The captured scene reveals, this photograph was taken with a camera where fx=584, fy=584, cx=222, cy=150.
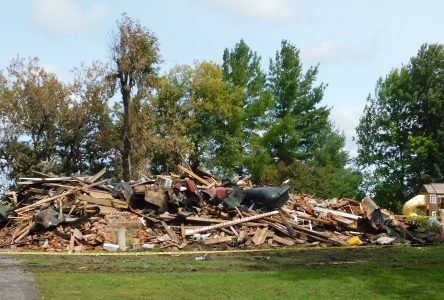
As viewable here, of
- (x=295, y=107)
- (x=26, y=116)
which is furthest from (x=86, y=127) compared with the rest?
(x=295, y=107)

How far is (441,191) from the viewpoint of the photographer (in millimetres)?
44750

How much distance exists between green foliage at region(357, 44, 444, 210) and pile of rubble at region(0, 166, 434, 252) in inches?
1309

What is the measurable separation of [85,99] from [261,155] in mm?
17586

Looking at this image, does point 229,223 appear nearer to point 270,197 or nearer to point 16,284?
point 270,197

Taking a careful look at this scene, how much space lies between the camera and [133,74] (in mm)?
42812

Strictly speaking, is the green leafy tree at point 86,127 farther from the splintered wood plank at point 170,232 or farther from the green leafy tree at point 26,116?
the splintered wood plank at point 170,232

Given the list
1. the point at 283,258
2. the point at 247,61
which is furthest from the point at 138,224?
the point at 247,61

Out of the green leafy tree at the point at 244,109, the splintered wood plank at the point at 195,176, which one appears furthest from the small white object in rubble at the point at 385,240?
the green leafy tree at the point at 244,109

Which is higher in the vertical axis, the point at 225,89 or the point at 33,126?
the point at 225,89

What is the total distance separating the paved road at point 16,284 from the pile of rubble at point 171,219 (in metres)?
5.34

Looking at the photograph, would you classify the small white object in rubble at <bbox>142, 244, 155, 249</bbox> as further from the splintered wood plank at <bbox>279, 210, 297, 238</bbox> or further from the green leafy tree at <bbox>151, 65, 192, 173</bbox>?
the green leafy tree at <bbox>151, 65, 192, 173</bbox>

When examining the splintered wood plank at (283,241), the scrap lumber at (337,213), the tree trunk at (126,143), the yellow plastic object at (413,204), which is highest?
the tree trunk at (126,143)

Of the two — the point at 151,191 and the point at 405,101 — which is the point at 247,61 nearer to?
the point at 405,101

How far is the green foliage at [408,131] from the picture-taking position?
2167 inches
